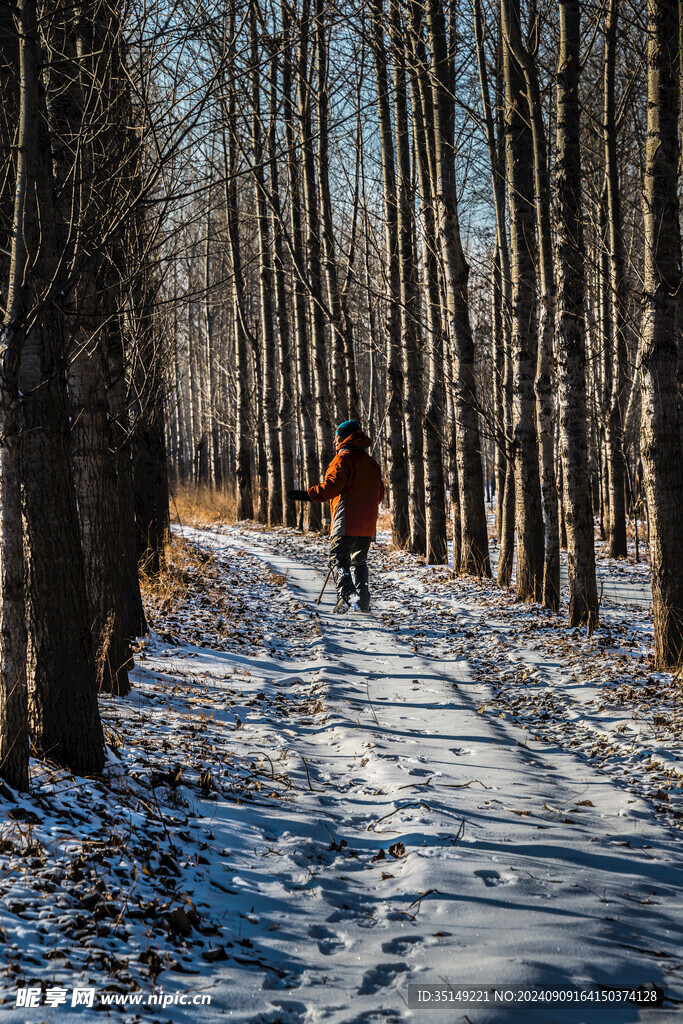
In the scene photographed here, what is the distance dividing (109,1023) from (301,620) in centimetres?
650

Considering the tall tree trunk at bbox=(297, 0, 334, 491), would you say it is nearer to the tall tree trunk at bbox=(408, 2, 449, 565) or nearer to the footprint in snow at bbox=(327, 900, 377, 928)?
the tall tree trunk at bbox=(408, 2, 449, 565)

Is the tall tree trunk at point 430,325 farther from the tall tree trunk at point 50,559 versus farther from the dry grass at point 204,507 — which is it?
the dry grass at point 204,507

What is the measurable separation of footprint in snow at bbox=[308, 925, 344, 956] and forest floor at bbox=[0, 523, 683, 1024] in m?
0.02

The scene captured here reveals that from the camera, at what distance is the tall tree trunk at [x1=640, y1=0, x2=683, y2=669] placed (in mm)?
6477

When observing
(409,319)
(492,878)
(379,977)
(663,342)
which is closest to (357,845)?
(492,878)

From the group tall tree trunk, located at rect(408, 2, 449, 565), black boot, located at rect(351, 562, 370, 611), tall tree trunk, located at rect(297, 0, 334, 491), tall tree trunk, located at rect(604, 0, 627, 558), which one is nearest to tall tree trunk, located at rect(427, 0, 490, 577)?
tall tree trunk, located at rect(408, 2, 449, 565)

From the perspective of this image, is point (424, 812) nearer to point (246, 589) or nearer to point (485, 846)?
point (485, 846)

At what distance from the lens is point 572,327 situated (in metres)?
7.90

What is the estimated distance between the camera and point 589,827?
3.86 metres

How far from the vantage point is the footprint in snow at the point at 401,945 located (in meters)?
2.83

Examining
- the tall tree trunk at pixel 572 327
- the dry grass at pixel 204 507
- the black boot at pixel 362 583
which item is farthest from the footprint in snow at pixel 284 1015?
the dry grass at pixel 204 507

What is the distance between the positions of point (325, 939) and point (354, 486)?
20.6 ft

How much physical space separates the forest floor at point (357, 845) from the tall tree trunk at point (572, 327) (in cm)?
139

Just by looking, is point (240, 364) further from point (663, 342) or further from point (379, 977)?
point (379, 977)
